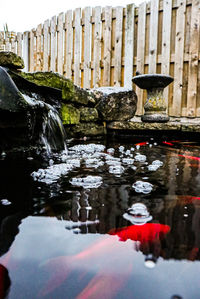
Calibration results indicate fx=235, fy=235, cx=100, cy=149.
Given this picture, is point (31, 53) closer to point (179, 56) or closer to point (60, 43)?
point (60, 43)

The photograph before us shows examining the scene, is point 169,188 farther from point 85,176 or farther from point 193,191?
point 85,176

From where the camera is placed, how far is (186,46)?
5.03m

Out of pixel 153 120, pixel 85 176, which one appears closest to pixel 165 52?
pixel 153 120

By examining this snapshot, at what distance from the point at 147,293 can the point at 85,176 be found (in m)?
0.98

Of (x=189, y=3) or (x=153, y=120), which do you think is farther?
(x=189, y=3)

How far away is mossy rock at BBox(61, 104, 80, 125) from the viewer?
2957mm

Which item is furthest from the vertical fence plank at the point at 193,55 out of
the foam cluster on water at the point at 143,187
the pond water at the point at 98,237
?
the foam cluster on water at the point at 143,187

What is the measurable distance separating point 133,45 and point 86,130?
3061 millimetres

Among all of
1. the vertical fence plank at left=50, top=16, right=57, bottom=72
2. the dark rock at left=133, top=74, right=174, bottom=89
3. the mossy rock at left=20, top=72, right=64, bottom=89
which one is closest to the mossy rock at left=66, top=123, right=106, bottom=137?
the mossy rock at left=20, top=72, right=64, bottom=89

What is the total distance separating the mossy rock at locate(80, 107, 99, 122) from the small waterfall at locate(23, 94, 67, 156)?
1.01m

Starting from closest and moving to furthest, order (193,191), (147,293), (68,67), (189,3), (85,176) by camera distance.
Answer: (147,293) < (193,191) < (85,176) < (189,3) < (68,67)

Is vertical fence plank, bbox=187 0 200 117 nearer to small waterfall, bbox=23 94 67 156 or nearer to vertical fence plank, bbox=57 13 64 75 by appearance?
vertical fence plank, bbox=57 13 64 75

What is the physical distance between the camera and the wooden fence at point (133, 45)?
196 inches

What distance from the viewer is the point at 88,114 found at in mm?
3525
